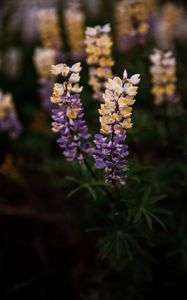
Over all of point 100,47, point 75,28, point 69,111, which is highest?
point 75,28

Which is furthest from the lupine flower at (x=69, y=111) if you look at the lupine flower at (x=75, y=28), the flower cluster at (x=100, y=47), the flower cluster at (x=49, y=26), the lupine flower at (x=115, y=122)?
the lupine flower at (x=75, y=28)

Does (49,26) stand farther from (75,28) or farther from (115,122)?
(115,122)

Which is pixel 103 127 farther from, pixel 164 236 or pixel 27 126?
pixel 27 126

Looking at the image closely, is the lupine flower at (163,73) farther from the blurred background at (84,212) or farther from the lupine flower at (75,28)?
the lupine flower at (75,28)

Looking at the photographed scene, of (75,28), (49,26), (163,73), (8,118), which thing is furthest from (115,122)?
(75,28)

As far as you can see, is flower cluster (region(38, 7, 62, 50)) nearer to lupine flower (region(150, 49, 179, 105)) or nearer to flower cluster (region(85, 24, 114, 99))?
flower cluster (region(85, 24, 114, 99))
